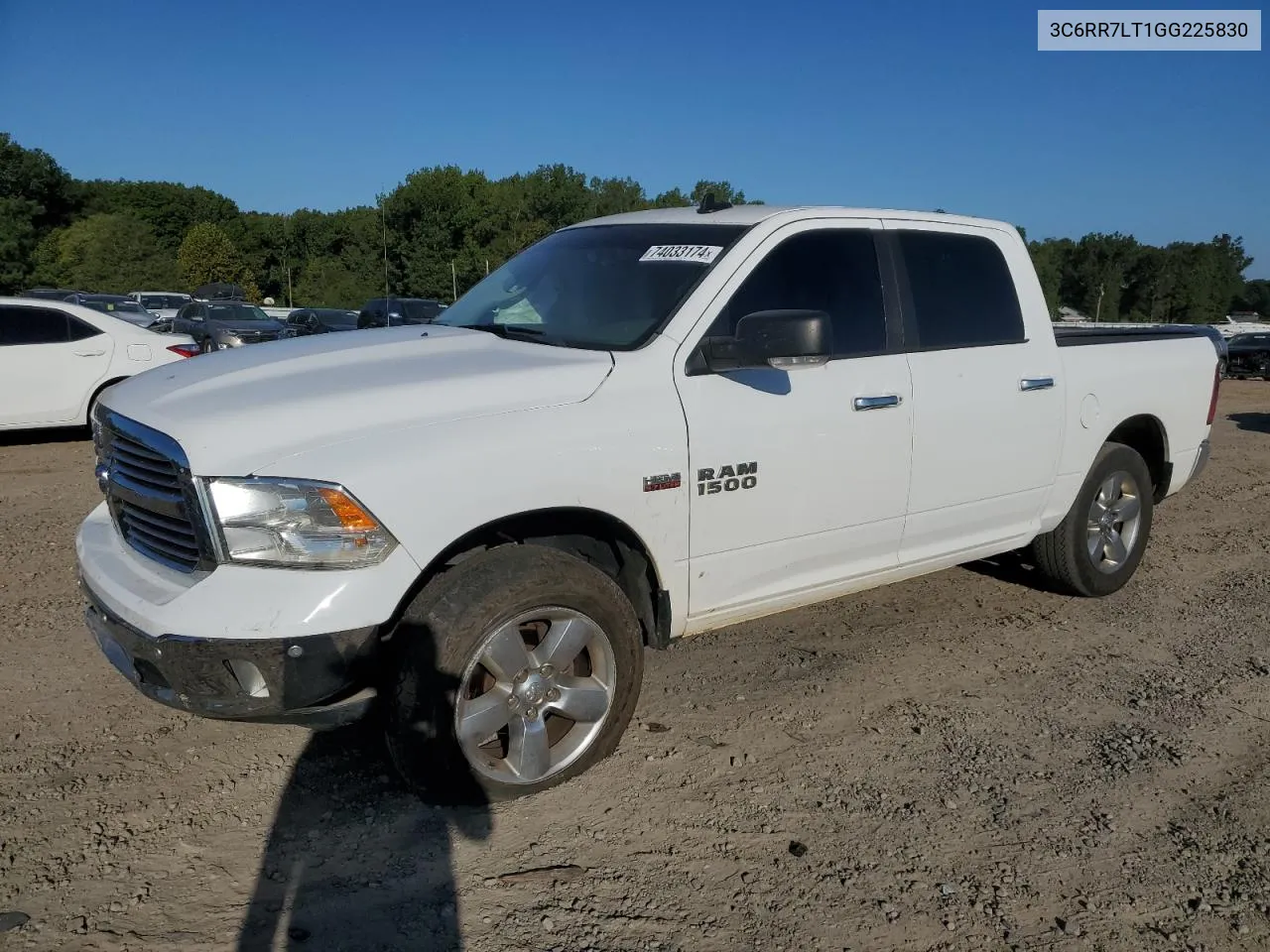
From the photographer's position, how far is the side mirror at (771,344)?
3.34 m

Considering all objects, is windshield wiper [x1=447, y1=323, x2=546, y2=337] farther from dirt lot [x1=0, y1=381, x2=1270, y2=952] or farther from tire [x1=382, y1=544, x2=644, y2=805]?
dirt lot [x1=0, y1=381, x2=1270, y2=952]

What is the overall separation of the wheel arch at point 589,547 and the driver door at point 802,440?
0.15 meters

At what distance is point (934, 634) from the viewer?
4973 mm

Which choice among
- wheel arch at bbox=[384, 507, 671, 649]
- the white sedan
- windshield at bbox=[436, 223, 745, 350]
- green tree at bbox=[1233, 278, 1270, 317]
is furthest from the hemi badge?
green tree at bbox=[1233, 278, 1270, 317]

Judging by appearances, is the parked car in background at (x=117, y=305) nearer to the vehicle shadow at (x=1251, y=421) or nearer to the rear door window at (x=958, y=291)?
the vehicle shadow at (x=1251, y=421)

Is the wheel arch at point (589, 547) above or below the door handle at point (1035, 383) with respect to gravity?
below

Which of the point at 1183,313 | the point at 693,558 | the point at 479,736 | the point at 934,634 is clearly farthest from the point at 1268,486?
the point at 1183,313

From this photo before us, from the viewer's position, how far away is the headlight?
2.73m

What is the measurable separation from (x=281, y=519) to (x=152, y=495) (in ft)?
1.83

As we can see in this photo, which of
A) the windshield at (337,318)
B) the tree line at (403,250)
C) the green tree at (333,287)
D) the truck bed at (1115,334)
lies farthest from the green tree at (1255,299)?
the truck bed at (1115,334)

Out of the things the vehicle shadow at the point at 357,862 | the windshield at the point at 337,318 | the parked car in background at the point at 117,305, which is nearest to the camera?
the vehicle shadow at the point at 357,862

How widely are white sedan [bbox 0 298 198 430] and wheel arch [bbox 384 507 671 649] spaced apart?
7.97m

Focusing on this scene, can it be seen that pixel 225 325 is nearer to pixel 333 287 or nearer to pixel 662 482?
pixel 662 482

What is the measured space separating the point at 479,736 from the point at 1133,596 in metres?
4.19
